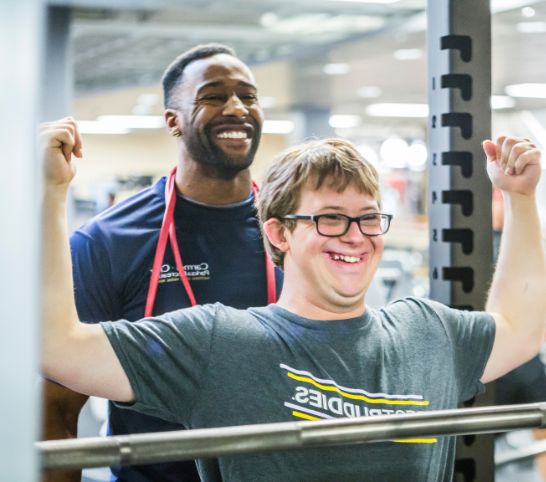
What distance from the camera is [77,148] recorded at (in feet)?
3.75

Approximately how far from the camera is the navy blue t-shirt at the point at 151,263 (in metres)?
1.55

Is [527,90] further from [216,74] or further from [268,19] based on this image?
[216,74]

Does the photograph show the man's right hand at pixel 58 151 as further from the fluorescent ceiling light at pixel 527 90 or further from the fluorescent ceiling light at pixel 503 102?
the fluorescent ceiling light at pixel 503 102

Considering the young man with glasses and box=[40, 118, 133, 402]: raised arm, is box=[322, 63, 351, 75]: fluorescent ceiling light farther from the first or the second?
box=[40, 118, 133, 402]: raised arm

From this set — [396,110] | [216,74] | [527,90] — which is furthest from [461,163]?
[396,110]

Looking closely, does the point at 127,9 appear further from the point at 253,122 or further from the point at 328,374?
the point at 328,374

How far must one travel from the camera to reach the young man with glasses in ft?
3.77

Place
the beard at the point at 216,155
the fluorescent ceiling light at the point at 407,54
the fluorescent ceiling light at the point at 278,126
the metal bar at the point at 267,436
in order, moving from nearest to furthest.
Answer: the metal bar at the point at 267,436 < the beard at the point at 216,155 < the fluorescent ceiling light at the point at 407,54 < the fluorescent ceiling light at the point at 278,126

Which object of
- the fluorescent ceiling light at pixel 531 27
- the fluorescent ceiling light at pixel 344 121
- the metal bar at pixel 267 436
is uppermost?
the fluorescent ceiling light at pixel 344 121

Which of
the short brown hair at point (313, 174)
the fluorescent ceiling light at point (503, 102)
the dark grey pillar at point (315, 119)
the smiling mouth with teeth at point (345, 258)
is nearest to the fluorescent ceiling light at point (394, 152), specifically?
the dark grey pillar at point (315, 119)

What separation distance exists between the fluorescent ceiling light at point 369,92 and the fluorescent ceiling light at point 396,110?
4.05ft

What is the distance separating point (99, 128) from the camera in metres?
16.6

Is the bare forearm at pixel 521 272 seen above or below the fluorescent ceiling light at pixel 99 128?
below

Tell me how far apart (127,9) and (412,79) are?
4427 millimetres
